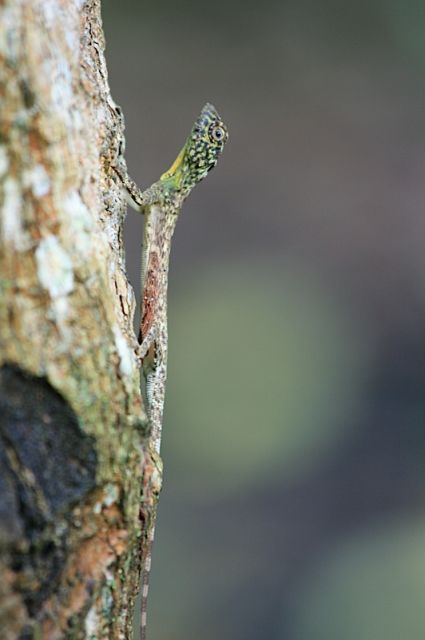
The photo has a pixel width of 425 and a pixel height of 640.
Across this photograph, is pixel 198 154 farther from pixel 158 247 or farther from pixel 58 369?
pixel 58 369

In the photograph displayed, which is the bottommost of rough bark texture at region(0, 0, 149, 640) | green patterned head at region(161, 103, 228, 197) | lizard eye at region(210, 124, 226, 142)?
rough bark texture at region(0, 0, 149, 640)

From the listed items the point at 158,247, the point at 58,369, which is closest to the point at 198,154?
the point at 158,247

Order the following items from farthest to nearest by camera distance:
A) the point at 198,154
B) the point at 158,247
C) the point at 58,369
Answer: the point at 198,154
the point at 158,247
the point at 58,369

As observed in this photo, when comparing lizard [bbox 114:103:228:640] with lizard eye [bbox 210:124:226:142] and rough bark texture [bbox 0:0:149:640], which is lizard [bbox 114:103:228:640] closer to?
lizard eye [bbox 210:124:226:142]

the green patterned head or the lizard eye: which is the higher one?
the lizard eye

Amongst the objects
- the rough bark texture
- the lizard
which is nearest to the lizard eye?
the lizard

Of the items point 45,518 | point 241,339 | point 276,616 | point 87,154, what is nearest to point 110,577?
point 45,518

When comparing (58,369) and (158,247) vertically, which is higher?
(158,247)

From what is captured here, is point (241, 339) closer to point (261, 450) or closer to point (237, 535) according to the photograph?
point (261, 450)
